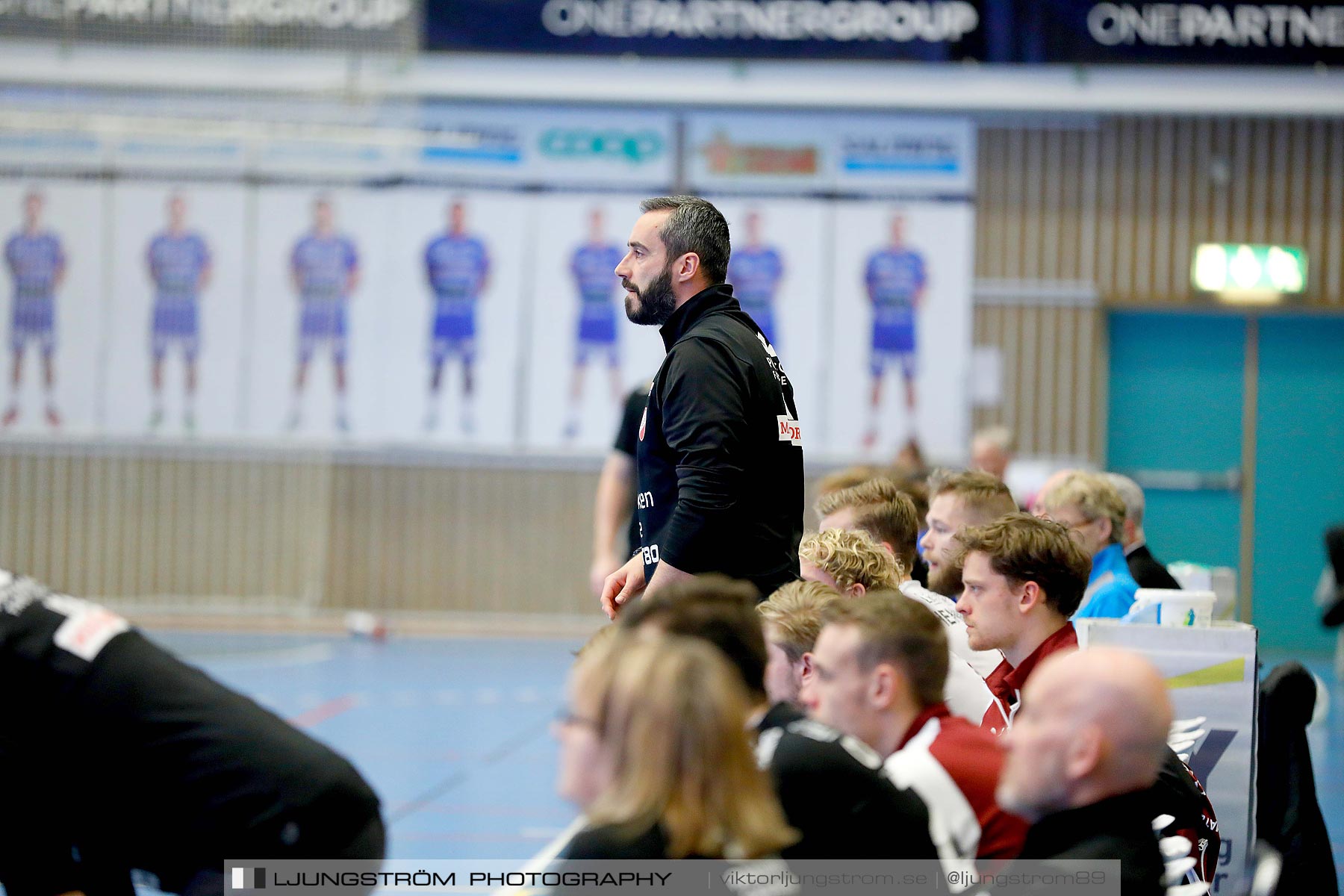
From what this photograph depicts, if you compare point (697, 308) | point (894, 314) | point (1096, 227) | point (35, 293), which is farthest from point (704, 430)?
point (35, 293)

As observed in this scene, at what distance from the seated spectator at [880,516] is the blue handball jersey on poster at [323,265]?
26.5 feet

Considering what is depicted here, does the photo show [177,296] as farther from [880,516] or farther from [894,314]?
[880,516]

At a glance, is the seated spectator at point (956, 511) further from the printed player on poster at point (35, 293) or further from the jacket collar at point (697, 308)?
the printed player on poster at point (35, 293)

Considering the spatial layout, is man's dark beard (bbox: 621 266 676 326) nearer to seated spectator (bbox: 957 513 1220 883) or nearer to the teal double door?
seated spectator (bbox: 957 513 1220 883)

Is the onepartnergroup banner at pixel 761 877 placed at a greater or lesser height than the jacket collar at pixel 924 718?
lesser

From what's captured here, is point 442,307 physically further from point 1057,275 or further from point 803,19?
point 1057,275

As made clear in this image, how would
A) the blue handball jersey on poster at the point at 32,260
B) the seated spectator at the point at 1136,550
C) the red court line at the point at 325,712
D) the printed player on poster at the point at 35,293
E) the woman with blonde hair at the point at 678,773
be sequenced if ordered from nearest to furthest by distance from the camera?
the woman with blonde hair at the point at 678,773
the seated spectator at the point at 1136,550
the red court line at the point at 325,712
the printed player on poster at the point at 35,293
the blue handball jersey on poster at the point at 32,260

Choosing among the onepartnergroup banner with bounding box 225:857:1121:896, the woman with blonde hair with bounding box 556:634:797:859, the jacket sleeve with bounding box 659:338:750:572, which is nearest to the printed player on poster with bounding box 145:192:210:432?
the jacket sleeve with bounding box 659:338:750:572

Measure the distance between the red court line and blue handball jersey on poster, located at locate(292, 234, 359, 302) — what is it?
425 centimetres

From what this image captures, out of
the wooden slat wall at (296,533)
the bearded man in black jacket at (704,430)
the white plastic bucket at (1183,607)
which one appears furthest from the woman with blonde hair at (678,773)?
the wooden slat wall at (296,533)

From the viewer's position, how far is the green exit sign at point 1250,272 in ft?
39.4

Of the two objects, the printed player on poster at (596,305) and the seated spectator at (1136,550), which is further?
the printed player on poster at (596,305)

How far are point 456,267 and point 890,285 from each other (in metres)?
3.77

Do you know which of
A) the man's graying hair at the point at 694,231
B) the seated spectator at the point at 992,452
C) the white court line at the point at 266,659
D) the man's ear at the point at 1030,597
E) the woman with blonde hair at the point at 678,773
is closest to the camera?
the woman with blonde hair at the point at 678,773
